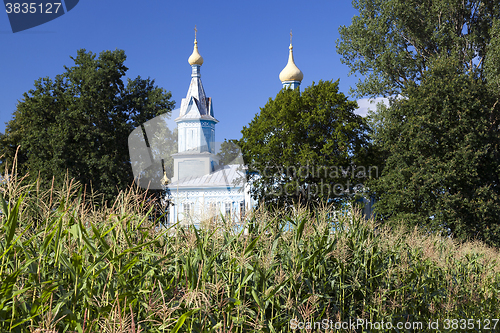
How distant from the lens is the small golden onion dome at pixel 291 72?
3606 centimetres

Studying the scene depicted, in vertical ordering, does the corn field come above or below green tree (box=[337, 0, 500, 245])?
below

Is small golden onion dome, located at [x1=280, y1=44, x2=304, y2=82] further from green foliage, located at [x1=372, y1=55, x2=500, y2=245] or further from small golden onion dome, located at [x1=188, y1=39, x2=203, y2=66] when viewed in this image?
green foliage, located at [x1=372, y1=55, x2=500, y2=245]

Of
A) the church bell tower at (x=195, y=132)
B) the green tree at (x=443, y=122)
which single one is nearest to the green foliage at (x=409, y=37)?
the green tree at (x=443, y=122)

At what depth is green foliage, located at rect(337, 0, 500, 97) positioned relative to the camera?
69.9 ft

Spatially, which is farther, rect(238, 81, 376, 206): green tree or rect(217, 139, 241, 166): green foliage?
rect(217, 139, 241, 166): green foliage

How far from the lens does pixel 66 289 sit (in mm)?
3447

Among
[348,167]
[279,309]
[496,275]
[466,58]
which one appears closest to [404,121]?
[348,167]

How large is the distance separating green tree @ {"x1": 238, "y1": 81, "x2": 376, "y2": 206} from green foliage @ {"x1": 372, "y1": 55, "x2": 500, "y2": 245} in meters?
2.38

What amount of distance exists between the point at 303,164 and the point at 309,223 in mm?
14308

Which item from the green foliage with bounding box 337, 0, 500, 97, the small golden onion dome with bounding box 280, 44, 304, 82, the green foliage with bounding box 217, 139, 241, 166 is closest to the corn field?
the green foliage with bounding box 337, 0, 500, 97

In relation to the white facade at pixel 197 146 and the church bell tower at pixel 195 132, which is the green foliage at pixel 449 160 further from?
the church bell tower at pixel 195 132

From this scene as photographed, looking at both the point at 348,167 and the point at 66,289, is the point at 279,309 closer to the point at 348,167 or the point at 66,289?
the point at 66,289

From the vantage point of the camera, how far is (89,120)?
2200cm

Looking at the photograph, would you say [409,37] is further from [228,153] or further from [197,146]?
[197,146]
